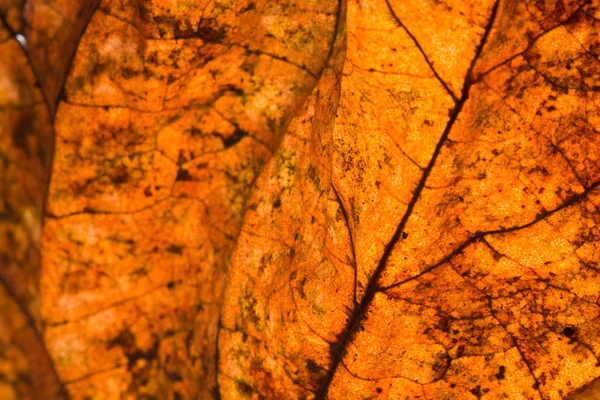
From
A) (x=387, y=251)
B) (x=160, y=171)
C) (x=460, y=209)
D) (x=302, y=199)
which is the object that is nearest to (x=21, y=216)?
(x=160, y=171)

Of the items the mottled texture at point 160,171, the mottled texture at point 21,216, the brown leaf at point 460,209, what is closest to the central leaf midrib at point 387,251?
the brown leaf at point 460,209

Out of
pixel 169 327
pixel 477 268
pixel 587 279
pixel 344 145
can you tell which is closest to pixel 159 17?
pixel 344 145

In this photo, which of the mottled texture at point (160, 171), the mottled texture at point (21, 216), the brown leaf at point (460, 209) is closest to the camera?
the brown leaf at point (460, 209)

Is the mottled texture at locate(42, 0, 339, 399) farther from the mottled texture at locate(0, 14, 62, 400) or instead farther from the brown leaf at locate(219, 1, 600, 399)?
the brown leaf at locate(219, 1, 600, 399)

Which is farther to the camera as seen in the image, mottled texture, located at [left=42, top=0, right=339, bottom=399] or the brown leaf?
mottled texture, located at [left=42, top=0, right=339, bottom=399]

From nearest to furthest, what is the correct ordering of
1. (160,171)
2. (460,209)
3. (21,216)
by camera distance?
(460,209)
(21,216)
(160,171)

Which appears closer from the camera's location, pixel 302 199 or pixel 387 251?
pixel 387 251

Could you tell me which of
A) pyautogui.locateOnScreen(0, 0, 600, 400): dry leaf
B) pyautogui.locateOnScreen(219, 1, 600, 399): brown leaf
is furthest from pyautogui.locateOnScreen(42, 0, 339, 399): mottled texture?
pyautogui.locateOnScreen(219, 1, 600, 399): brown leaf

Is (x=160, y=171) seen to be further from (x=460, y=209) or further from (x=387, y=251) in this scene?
(x=460, y=209)

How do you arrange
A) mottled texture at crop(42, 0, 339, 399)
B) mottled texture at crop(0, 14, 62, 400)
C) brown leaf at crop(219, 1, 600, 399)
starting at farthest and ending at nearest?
mottled texture at crop(42, 0, 339, 399), mottled texture at crop(0, 14, 62, 400), brown leaf at crop(219, 1, 600, 399)

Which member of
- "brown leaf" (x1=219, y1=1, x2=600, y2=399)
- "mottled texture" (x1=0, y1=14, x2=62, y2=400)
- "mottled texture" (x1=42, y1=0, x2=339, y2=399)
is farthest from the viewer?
"mottled texture" (x1=42, y1=0, x2=339, y2=399)

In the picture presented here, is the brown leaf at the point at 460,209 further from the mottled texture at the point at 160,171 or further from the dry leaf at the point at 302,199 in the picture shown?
the mottled texture at the point at 160,171

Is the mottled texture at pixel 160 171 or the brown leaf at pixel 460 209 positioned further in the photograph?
the mottled texture at pixel 160 171

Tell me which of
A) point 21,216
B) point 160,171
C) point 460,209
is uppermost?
point 460,209
